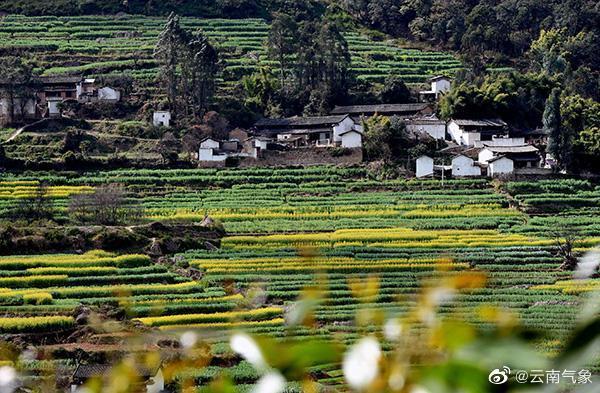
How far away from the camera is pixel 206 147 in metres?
46.2

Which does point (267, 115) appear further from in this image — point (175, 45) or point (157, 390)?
point (157, 390)

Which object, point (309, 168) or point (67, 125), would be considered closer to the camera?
point (309, 168)

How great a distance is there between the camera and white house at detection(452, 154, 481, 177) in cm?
4469

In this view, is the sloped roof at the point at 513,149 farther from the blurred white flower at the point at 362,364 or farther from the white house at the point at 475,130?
the blurred white flower at the point at 362,364

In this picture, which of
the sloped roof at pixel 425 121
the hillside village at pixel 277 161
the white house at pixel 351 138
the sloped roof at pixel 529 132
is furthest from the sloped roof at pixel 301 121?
the sloped roof at pixel 529 132

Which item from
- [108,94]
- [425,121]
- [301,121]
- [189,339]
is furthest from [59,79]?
[189,339]

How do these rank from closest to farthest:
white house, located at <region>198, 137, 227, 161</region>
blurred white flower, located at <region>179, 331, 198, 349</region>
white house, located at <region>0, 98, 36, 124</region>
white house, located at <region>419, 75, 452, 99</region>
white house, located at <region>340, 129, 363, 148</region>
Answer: blurred white flower, located at <region>179, 331, 198, 349</region> < white house, located at <region>198, 137, 227, 161</region> < white house, located at <region>340, 129, 363, 148</region> < white house, located at <region>0, 98, 36, 124</region> < white house, located at <region>419, 75, 452, 99</region>

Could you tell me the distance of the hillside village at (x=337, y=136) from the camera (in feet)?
147

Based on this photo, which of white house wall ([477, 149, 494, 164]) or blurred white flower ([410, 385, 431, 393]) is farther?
white house wall ([477, 149, 494, 164])

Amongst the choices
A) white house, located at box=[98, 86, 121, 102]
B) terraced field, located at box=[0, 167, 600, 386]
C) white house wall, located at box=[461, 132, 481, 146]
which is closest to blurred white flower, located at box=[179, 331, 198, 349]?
terraced field, located at box=[0, 167, 600, 386]

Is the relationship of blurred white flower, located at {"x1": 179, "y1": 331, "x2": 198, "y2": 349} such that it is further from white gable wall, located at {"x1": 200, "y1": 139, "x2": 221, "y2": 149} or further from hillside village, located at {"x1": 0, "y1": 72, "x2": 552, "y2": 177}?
white gable wall, located at {"x1": 200, "y1": 139, "x2": 221, "y2": 149}

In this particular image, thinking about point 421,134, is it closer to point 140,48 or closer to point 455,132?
point 455,132

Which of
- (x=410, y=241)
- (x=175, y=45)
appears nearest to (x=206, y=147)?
(x=175, y=45)

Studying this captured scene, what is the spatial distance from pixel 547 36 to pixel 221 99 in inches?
803
